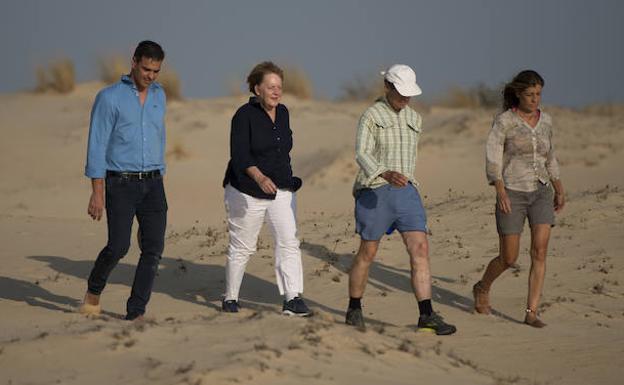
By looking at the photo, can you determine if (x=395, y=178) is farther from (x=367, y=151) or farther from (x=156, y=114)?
(x=156, y=114)

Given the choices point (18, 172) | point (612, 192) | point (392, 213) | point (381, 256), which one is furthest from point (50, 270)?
point (18, 172)

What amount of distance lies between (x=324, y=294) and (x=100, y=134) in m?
3.09

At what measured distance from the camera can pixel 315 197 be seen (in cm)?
1959

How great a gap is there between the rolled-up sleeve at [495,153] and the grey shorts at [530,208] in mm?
230

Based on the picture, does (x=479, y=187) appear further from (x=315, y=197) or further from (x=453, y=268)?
(x=453, y=268)

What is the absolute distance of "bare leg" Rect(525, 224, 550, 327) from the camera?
8.73m

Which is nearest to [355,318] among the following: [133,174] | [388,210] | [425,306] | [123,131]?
[425,306]

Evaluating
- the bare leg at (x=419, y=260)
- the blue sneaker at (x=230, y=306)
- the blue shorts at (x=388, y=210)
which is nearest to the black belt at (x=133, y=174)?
the blue sneaker at (x=230, y=306)

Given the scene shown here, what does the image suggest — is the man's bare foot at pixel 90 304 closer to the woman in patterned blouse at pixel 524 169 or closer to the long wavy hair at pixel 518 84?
the woman in patterned blouse at pixel 524 169

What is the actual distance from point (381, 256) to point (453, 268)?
2.68 ft

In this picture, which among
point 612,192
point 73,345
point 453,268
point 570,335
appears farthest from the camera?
point 612,192

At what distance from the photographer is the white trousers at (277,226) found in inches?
329

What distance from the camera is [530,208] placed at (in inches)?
344

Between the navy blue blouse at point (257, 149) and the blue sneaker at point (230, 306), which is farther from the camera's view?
the blue sneaker at point (230, 306)
